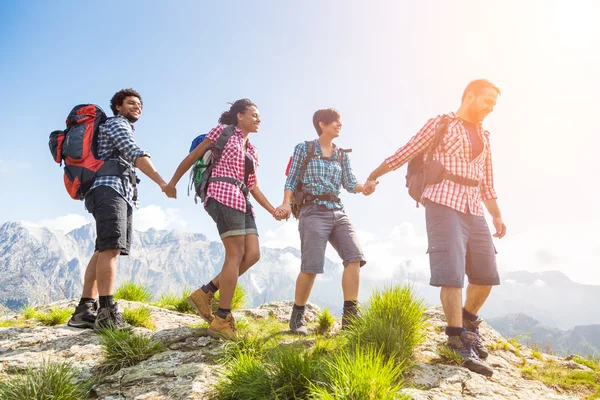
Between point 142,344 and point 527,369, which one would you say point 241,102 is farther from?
point 527,369

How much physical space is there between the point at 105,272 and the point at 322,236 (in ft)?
9.67

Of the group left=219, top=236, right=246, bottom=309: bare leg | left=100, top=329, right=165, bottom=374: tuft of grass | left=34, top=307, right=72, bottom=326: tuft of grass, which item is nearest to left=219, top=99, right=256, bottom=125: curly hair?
left=219, top=236, right=246, bottom=309: bare leg

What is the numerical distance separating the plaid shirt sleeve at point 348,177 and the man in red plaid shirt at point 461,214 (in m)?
1.22

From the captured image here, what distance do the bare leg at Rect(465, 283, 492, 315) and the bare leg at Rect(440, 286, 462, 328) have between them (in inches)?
26.2

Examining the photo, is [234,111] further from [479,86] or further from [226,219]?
[479,86]

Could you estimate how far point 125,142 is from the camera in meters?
4.73

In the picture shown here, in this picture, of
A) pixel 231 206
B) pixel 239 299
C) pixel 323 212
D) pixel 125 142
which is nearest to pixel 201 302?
pixel 231 206

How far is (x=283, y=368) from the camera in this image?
2.92 meters

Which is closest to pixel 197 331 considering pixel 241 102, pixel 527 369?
pixel 241 102

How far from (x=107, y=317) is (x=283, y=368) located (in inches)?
111

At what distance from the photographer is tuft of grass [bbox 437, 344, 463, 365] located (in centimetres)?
380

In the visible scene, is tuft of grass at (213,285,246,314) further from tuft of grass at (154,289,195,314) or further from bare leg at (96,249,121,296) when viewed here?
bare leg at (96,249,121,296)

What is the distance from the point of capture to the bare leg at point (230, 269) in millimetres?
4375

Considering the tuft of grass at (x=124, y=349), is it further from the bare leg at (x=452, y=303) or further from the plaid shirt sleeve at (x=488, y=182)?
the plaid shirt sleeve at (x=488, y=182)
